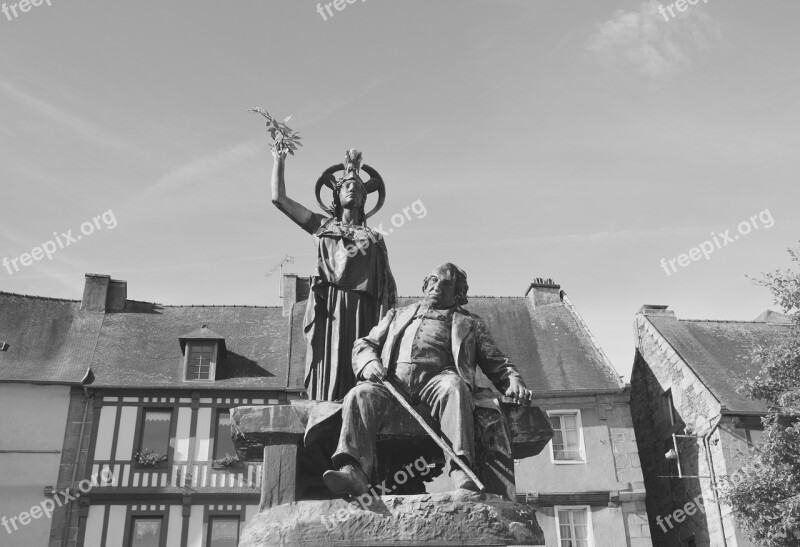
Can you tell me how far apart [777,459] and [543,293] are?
13540 mm

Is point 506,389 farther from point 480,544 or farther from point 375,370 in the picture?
point 480,544

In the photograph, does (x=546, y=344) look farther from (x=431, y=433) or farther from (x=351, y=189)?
(x=431, y=433)

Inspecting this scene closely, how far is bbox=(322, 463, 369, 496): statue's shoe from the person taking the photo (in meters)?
4.98

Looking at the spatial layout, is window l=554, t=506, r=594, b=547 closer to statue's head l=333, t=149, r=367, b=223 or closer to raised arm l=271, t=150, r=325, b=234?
statue's head l=333, t=149, r=367, b=223

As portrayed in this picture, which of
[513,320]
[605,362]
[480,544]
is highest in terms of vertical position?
[513,320]

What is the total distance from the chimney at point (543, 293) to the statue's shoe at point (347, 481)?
79.0ft

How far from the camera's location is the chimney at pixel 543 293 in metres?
28.8

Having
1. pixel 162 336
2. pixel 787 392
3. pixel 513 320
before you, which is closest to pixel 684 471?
pixel 513 320

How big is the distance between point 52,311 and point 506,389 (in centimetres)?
2421

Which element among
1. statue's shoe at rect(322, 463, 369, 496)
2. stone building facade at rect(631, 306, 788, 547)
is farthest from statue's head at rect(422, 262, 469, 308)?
stone building facade at rect(631, 306, 788, 547)

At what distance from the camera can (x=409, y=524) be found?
4.84 metres

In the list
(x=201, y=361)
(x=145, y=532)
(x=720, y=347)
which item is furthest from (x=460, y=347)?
(x=720, y=347)

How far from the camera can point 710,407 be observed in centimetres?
2333

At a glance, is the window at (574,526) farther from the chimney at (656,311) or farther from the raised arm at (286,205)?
the raised arm at (286,205)
